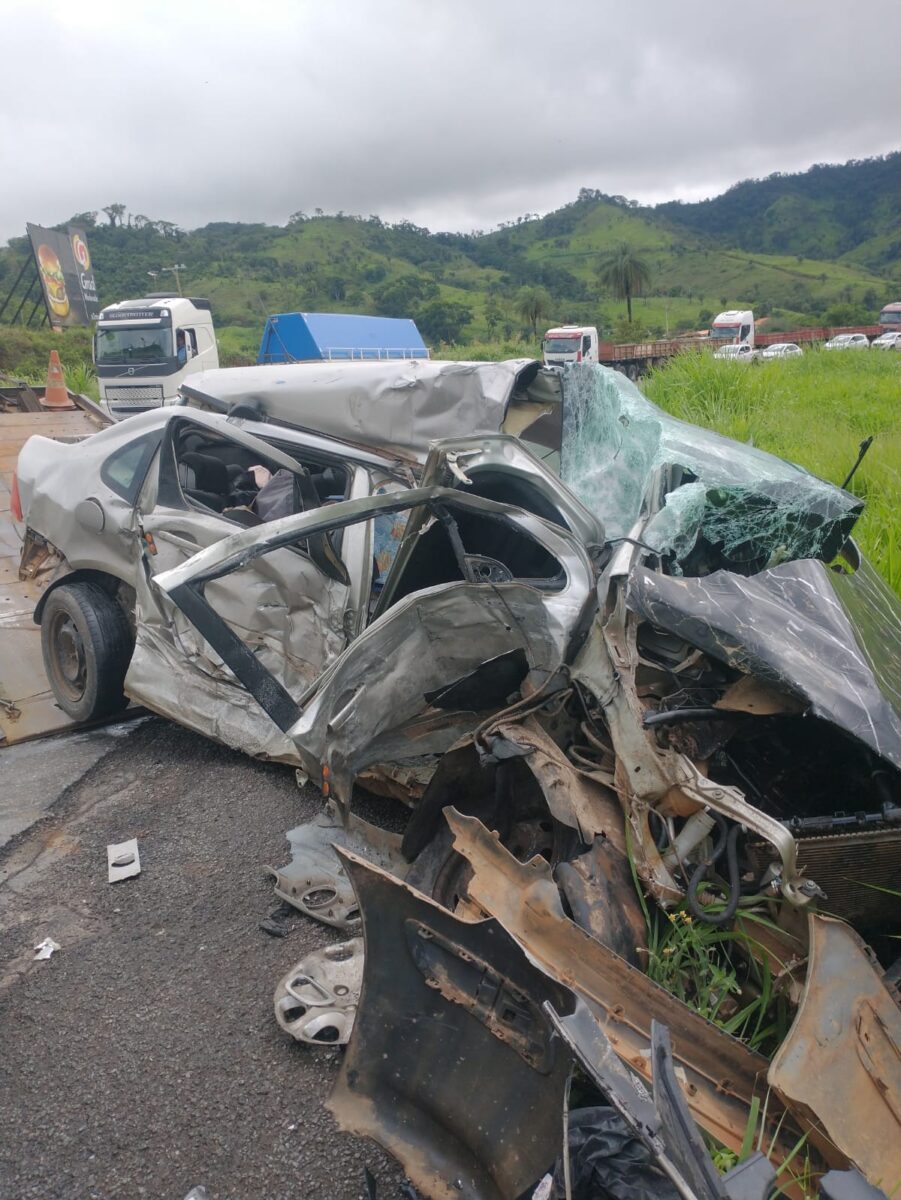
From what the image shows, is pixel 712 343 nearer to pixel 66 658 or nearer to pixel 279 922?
pixel 66 658

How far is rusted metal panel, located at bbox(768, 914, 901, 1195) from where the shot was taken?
163 cm

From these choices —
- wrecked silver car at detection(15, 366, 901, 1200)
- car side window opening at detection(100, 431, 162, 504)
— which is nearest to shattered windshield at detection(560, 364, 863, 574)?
wrecked silver car at detection(15, 366, 901, 1200)

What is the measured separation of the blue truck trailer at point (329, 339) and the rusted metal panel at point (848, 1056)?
1258 cm

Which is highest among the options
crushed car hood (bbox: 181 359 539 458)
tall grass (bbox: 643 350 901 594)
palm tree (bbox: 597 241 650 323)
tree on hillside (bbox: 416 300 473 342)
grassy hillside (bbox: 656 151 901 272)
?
grassy hillside (bbox: 656 151 901 272)

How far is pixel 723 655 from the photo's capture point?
7.39 feet

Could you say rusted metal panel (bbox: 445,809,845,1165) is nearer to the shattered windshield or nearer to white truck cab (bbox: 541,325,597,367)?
the shattered windshield

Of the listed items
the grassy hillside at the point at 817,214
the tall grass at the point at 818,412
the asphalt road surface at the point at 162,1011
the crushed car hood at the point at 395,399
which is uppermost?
the grassy hillside at the point at 817,214

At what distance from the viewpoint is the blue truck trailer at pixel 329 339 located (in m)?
14.1

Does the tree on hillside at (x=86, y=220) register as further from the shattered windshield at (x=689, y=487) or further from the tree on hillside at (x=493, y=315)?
the shattered windshield at (x=689, y=487)

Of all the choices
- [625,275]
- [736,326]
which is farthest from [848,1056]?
[625,275]

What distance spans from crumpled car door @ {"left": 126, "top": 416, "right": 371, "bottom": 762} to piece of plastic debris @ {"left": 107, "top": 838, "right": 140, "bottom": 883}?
0.64 metres

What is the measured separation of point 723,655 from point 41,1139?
215cm

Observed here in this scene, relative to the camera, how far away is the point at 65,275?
27.9 metres

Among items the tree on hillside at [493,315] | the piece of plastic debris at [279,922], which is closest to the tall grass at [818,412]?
the piece of plastic debris at [279,922]
